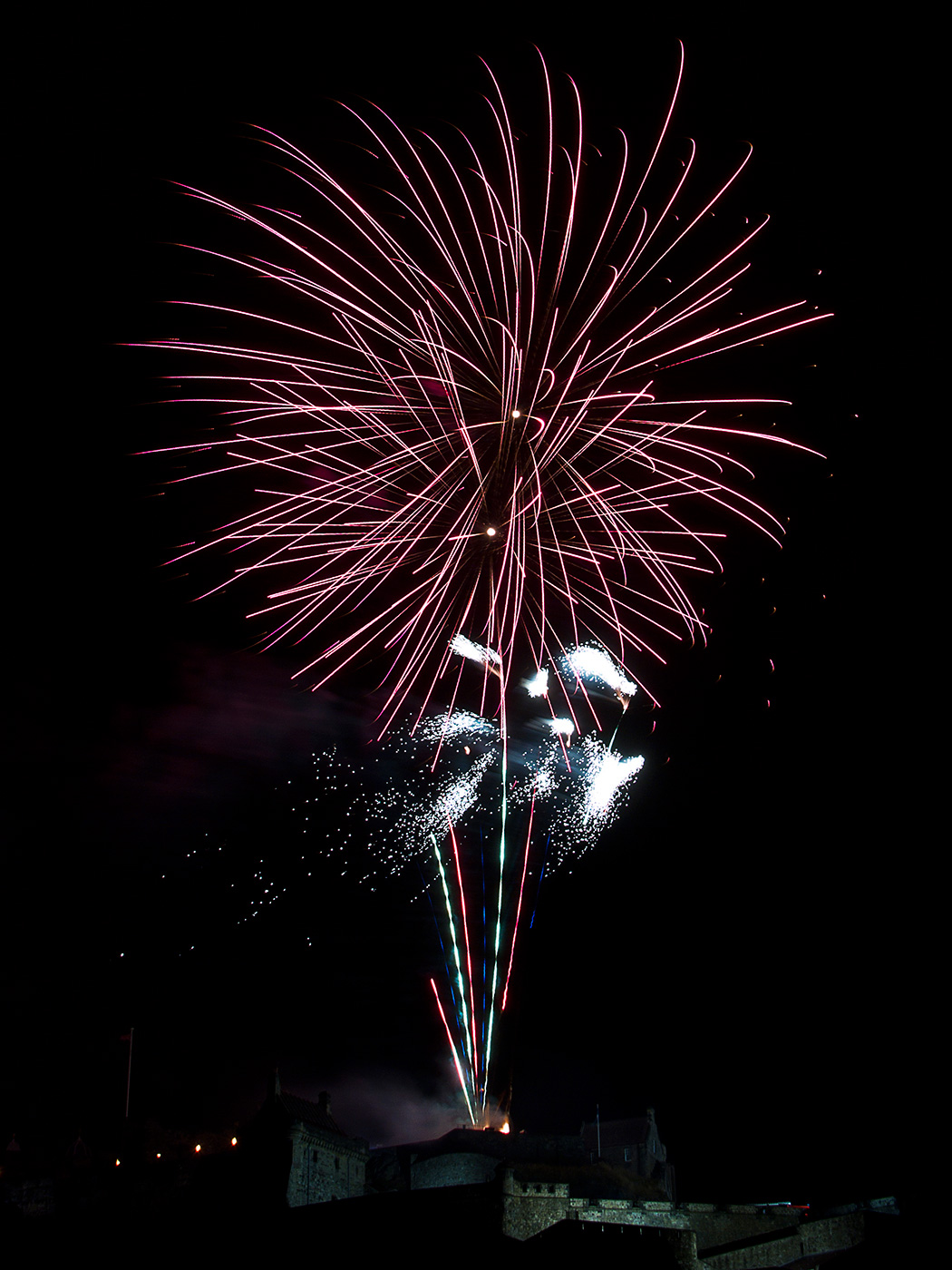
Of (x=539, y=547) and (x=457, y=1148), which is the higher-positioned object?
(x=539, y=547)

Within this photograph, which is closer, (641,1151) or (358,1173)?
(358,1173)

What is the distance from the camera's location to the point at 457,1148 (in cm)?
3522

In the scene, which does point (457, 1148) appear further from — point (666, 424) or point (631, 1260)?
point (666, 424)

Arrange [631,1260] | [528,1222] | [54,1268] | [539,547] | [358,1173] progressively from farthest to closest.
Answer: [358,1173] < [528,1222] < [54,1268] < [631,1260] < [539,547]

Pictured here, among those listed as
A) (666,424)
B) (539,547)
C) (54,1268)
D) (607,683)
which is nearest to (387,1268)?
(54,1268)

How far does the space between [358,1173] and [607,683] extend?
81.0 ft

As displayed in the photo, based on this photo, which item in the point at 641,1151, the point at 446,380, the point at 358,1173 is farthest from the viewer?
the point at 641,1151

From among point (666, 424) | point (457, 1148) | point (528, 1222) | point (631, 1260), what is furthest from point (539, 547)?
point (457, 1148)

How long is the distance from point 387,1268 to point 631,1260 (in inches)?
215

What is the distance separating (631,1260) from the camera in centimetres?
2053

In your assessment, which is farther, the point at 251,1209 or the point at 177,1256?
the point at 251,1209

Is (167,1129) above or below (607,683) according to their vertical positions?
below

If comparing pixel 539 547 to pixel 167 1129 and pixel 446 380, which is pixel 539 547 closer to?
pixel 446 380

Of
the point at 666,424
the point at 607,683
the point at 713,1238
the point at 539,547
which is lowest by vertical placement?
the point at 713,1238
